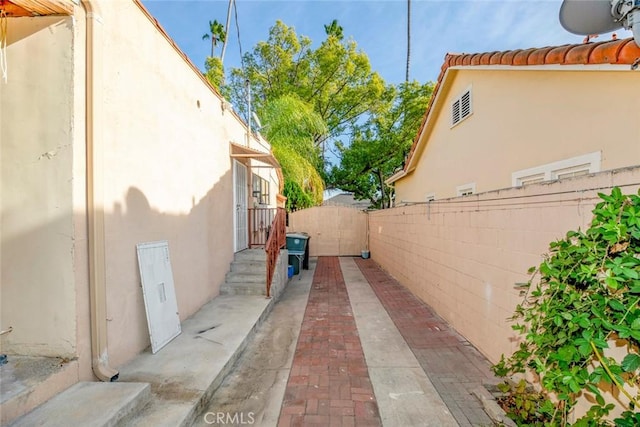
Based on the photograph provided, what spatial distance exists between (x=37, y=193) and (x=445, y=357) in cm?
509

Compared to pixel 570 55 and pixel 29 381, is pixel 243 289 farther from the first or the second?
pixel 570 55

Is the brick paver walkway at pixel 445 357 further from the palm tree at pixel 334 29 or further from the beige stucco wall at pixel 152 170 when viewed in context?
the palm tree at pixel 334 29

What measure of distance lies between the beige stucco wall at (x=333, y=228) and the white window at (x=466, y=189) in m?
7.62

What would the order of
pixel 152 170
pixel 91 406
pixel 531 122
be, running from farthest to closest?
pixel 531 122, pixel 152 170, pixel 91 406

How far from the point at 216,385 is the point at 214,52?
30.1m

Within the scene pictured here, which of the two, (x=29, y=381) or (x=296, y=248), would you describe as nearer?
(x=29, y=381)

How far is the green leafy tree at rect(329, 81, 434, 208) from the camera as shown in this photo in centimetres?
2062

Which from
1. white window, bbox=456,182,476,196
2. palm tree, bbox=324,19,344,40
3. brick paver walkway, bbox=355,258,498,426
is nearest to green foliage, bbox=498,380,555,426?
brick paver walkway, bbox=355,258,498,426

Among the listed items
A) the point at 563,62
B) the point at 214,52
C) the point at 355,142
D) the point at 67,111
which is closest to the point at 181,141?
the point at 67,111

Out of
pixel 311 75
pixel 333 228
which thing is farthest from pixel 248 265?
pixel 311 75

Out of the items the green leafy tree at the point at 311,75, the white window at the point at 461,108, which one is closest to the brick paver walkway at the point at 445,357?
the white window at the point at 461,108

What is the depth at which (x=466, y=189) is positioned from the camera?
7438mm

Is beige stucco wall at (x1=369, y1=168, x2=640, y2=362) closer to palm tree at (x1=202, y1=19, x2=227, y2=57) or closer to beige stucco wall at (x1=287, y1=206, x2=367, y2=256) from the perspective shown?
beige stucco wall at (x1=287, y1=206, x2=367, y2=256)

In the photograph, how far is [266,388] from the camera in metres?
3.49
